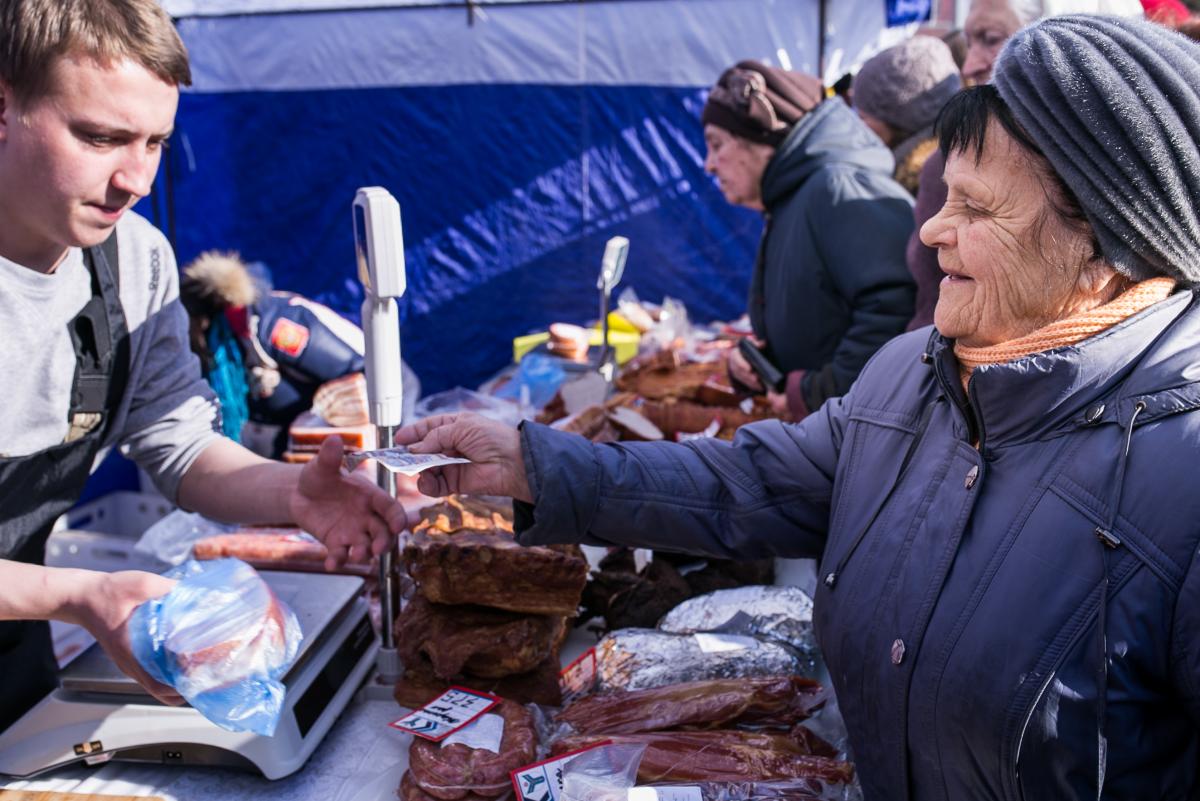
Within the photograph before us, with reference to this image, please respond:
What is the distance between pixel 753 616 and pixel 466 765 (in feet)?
2.57

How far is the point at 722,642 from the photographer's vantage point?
1.94 meters

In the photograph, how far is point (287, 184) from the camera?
8.02m

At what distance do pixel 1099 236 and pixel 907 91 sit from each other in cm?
311

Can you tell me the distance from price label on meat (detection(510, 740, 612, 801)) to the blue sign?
678 cm

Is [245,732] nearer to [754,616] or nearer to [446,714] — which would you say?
[446,714]

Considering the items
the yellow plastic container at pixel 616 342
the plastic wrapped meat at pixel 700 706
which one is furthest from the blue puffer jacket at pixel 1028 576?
the yellow plastic container at pixel 616 342

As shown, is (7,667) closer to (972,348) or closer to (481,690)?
(481,690)

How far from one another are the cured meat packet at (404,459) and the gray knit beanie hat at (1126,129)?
1099 mm

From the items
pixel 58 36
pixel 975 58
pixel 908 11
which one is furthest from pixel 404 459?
pixel 908 11

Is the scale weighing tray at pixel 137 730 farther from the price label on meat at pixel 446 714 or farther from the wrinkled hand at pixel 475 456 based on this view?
the wrinkled hand at pixel 475 456

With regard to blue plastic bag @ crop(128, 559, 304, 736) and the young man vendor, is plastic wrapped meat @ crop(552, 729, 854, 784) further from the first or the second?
the young man vendor

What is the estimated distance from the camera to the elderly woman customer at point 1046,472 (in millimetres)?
1143

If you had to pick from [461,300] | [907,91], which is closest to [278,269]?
[461,300]

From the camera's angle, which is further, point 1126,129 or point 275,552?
point 275,552
